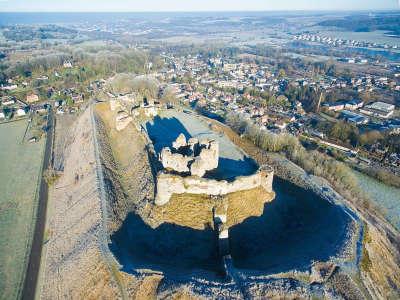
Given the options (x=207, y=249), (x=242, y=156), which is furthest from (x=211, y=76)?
(x=207, y=249)

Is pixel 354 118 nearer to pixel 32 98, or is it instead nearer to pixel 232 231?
pixel 232 231

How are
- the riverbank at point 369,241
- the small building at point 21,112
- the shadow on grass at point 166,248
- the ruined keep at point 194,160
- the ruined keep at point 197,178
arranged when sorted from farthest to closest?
Answer: the small building at point 21,112 < the ruined keep at point 194,160 < the ruined keep at point 197,178 < the shadow on grass at point 166,248 < the riverbank at point 369,241

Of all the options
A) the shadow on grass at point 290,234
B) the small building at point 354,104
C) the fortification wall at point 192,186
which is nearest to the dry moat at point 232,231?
the shadow on grass at point 290,234

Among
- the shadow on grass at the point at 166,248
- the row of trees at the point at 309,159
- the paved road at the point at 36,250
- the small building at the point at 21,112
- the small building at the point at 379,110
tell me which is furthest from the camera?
the small building at the point at 379,110

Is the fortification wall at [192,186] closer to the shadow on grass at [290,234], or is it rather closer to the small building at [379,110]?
the shadow on grass at [290,234]

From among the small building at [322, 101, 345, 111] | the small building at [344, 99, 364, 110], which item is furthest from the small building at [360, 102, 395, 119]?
the small building at [322, 101, 345, 111]

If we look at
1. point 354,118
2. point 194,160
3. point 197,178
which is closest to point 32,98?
point 194,160

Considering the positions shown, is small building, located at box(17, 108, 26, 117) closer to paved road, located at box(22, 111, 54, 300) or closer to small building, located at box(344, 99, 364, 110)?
paved road, located at box(22, 111, 54, 300)
